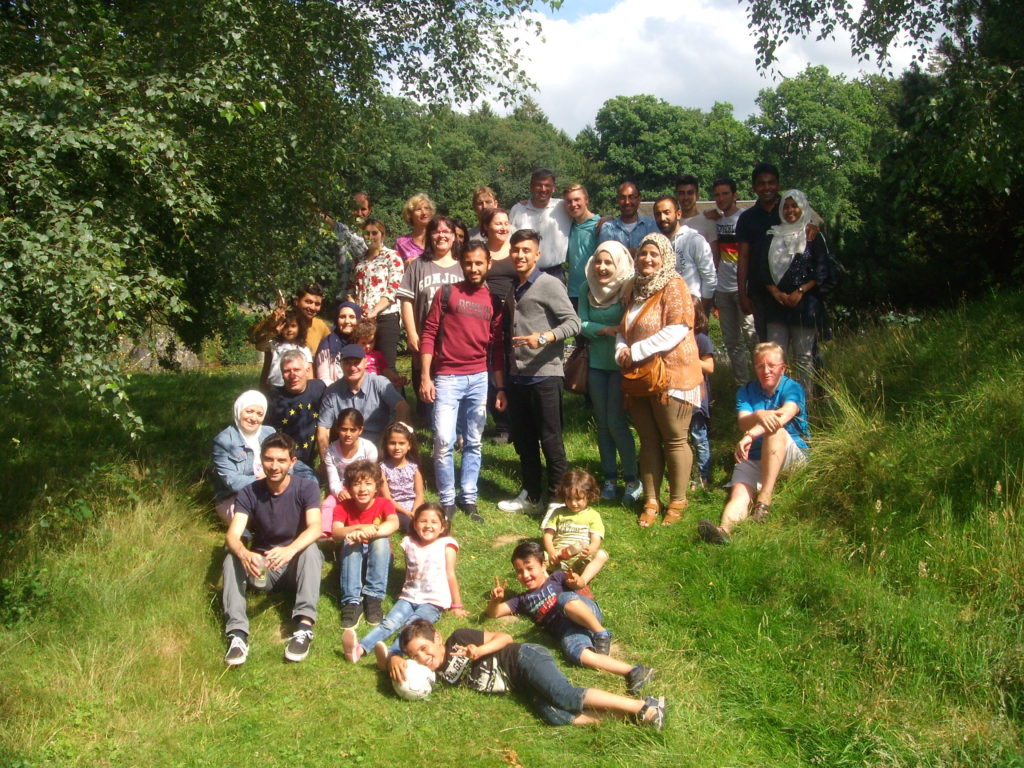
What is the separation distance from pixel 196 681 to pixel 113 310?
192 centimetres

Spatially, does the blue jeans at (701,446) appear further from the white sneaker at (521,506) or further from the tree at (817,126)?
the tree at (817,126)

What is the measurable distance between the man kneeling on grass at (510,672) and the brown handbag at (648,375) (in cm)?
220

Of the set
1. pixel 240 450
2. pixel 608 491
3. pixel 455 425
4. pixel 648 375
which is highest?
pixel 648 375

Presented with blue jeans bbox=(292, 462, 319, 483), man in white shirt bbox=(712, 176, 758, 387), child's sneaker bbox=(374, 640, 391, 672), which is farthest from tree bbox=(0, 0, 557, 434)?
man in white shirt bbox=(712, 176, 758, 387)

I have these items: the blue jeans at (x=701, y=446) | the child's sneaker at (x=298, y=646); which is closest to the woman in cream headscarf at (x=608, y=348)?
the blue jeans at (x=701, y=446)

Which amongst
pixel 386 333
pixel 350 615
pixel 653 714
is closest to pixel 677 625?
pixel 653 714

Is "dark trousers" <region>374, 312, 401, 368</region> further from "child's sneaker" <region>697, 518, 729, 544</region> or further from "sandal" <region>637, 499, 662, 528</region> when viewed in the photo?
"child's sneaker" <region>697, 518, 729, 544</region>

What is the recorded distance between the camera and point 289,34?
257 inches

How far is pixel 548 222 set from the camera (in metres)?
7.66

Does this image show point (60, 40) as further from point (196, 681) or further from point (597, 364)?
point (597, 364)

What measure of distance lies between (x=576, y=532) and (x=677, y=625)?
0.83 metres

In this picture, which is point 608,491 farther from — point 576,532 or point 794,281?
point 794,281

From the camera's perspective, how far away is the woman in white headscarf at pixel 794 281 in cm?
723

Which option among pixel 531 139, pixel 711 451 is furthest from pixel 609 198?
pixel 711 451
